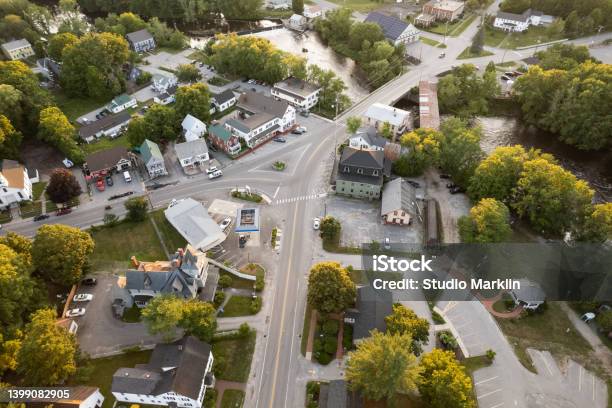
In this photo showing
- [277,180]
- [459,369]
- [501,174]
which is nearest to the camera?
[459,369]

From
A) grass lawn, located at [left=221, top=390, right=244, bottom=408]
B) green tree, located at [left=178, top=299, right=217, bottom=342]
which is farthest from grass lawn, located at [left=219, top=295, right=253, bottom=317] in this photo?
grass lawn, located at [left=221, top=390, right=244, bottom=408]

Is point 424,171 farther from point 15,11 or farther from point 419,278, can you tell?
point 15,11

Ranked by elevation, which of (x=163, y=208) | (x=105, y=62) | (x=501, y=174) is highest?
(x=105, y=62)

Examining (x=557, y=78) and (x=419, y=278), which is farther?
(x=557, y=78)

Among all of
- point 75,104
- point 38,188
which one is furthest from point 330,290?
point 75,104

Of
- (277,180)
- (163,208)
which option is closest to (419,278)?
(277,180)

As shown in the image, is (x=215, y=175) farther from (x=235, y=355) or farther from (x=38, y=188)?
(x=235, y=355)
